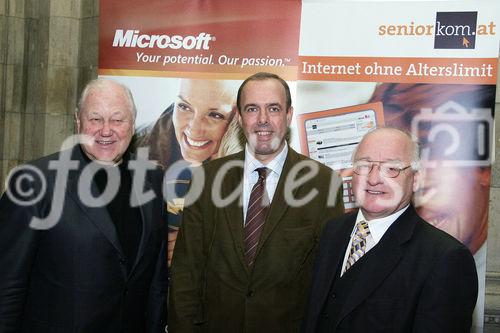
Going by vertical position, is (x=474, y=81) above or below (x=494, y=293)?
above

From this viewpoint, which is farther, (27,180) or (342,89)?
(342,89)

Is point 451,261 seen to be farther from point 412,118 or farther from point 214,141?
point 214,141

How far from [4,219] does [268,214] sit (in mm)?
1134

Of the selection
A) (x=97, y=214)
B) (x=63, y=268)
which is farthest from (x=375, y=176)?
(x=63, y=268)

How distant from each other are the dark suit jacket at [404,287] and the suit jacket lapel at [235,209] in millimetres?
632

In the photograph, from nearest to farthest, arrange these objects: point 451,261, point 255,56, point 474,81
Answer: point 451,261 → point 474,81 → point 255,56

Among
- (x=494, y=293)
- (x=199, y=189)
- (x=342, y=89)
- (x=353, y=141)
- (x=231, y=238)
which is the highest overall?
(x=342, y=89)

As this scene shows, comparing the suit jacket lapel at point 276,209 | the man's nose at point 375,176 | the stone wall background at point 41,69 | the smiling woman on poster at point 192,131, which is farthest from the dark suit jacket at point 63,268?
the stone wall background at point 41,69

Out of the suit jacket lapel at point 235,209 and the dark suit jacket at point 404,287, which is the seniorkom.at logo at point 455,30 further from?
the dark suit jacket at point 404,287

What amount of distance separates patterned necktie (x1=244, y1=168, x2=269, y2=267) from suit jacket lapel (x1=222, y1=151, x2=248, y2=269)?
3 cm

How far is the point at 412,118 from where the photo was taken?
13.5ft

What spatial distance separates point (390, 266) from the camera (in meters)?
2.27

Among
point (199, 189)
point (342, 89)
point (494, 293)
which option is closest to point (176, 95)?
point (342, 89)

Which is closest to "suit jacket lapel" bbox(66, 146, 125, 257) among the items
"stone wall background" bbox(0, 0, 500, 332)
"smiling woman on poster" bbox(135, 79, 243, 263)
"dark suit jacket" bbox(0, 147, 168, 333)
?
"dark suit jacket" bbox(0, 147, 168, 333)
